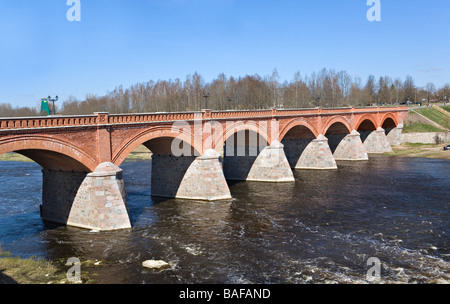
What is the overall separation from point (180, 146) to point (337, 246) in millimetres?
16559

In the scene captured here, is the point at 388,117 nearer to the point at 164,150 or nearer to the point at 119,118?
the point at 164,150

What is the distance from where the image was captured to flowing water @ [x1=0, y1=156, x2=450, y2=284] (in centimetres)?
1747

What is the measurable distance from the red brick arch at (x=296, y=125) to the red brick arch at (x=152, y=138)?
1389 cm

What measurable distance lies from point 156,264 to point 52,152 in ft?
32.3

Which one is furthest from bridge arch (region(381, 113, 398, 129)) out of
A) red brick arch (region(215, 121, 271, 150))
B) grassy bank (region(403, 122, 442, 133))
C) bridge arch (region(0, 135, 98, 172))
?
bridge arch (region(0, 135, 98, 172))

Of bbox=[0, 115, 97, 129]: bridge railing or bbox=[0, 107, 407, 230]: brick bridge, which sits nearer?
bbox=[0, 115, 97, 129]: bridge railing

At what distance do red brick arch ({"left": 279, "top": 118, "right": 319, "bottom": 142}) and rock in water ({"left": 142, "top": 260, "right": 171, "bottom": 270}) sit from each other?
85.7ft

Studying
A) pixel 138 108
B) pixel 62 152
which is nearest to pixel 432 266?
pixel 62 152

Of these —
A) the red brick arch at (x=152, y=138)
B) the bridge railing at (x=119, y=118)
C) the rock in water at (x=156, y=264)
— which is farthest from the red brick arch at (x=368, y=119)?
the rock in water at (x=156, y=264)

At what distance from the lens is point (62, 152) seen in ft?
72.7

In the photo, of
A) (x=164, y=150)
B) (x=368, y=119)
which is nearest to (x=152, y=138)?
(x=164, y=150)

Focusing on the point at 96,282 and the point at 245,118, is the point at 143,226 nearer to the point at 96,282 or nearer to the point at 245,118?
the point at 96,282
